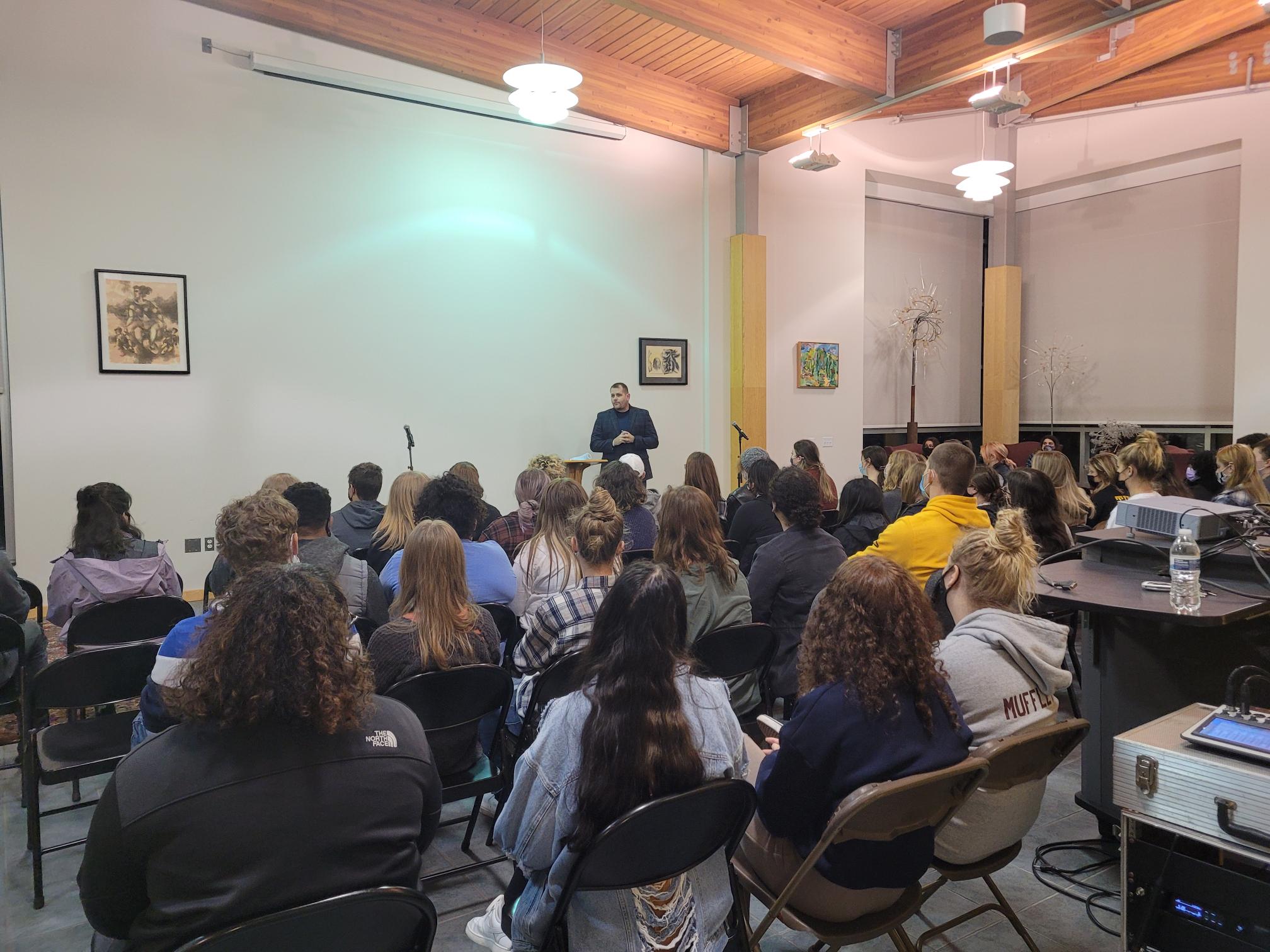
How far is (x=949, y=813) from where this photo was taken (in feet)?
5.86

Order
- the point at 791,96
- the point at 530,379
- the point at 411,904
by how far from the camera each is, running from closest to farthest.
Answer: the point at 411,904
the point at 530,379
the point at 791,96

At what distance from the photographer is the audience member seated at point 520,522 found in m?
4.23

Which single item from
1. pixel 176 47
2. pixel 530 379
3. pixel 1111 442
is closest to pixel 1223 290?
pixel 1111 442

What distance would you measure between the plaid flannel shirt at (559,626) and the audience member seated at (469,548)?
60 centimetres

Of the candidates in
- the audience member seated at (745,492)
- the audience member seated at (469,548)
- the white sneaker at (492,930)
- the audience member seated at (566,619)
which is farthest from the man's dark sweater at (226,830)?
the audience member seated at (745,492)

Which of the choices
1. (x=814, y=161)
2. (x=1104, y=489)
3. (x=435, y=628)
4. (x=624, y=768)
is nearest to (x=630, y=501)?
(x=435, y=628)

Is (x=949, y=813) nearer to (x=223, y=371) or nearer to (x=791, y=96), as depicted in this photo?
(x=223, y=371)

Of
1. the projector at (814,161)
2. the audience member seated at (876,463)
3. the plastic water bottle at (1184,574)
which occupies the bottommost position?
the plastic water bottle at (1184,574)

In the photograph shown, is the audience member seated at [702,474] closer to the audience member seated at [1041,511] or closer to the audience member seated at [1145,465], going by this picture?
the audience member seated at [1041,511]

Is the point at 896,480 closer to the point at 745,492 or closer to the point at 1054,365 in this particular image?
the point at 745,492

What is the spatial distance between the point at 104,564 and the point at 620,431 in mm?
5225

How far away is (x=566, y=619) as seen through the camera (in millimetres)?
2520

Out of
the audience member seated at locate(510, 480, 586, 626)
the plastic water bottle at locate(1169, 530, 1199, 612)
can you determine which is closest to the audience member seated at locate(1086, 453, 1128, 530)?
the plastic water bottle at locate(1169, 530, 1199, 612)

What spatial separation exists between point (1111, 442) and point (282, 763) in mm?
9667
